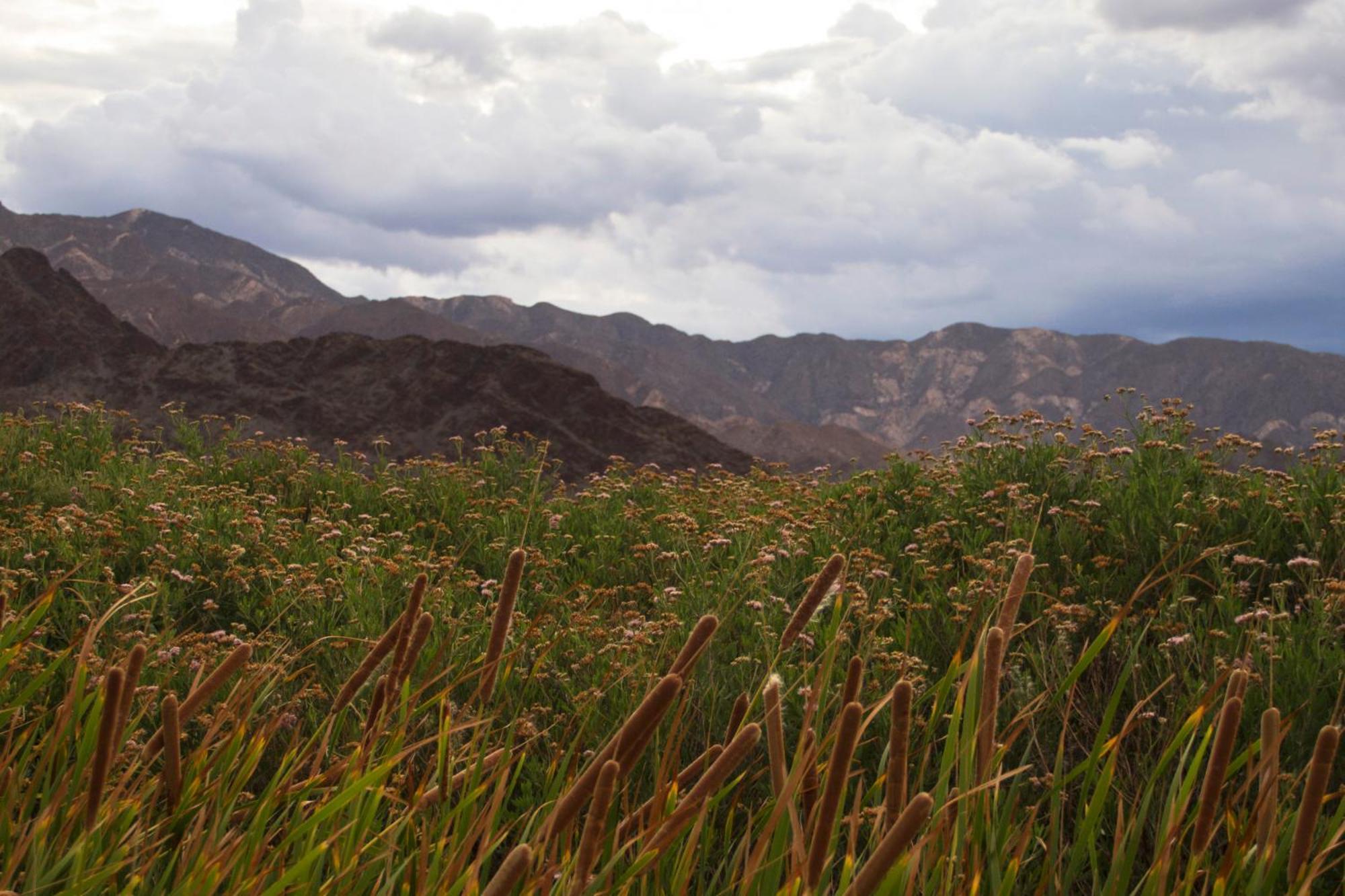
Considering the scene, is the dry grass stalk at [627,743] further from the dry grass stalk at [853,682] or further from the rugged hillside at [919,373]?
the rugged hillside at [919,373]

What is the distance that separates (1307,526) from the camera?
504 cm

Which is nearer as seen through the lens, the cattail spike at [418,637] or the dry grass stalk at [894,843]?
the dry grass stalk at [894,843]

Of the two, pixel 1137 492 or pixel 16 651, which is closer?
pixel 16 651

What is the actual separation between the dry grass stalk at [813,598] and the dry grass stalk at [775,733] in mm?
70

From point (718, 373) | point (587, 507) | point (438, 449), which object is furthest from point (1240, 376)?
point (587, 507)

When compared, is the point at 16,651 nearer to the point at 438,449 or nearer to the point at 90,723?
the point at 90,723

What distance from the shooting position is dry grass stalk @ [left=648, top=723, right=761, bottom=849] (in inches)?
43.4

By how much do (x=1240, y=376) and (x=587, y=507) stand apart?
101969mm

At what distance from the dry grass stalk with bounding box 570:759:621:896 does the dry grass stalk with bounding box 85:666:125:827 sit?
60cm

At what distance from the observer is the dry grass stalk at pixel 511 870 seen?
98cm

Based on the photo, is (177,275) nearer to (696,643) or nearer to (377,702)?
(377,702)

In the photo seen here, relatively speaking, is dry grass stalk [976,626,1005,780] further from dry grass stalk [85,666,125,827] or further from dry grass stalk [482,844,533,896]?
dry grass stalk [85,666,125,827]

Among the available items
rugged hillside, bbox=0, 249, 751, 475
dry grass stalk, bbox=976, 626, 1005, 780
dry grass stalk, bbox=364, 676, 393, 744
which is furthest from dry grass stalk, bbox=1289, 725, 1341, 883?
rugged hillside, bbox=0, 249, 751, 475

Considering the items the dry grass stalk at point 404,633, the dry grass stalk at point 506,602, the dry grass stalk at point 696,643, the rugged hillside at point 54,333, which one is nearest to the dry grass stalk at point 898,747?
the dry grass stalk at point 696,643
